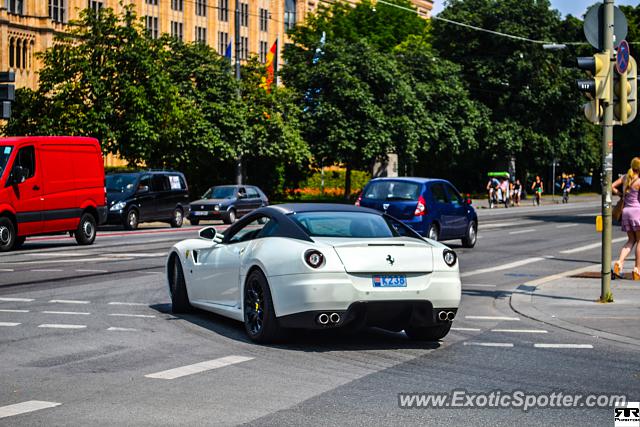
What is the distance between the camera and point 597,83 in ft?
41.5

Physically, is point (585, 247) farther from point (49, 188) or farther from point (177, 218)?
point (177, 218)

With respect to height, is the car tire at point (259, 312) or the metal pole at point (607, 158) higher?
the metal pole at point (607, 158)

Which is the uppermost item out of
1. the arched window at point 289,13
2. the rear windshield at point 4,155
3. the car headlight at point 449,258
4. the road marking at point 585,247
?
the arched window at point 289,13

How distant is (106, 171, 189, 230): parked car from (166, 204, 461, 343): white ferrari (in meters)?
24.0

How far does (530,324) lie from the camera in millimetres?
11680

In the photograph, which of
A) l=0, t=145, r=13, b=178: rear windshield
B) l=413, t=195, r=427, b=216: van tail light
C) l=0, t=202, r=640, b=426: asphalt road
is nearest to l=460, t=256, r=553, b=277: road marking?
l=413, t=195, r=427, b=216: van tail light

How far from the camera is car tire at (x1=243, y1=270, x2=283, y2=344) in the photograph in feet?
31.1

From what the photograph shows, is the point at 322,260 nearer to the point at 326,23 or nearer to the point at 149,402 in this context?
the point at 149,402

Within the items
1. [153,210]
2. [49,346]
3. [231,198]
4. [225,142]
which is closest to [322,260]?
[49,346]

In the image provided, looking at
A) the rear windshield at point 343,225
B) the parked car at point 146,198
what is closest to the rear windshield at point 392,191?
the rear windshield at point 343,225

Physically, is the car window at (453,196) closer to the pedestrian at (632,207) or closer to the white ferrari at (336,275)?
the pedestrian at (632,207)

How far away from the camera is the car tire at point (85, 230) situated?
25.0m

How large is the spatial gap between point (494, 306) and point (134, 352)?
5561 millimetres

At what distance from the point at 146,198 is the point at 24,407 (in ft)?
93.8
